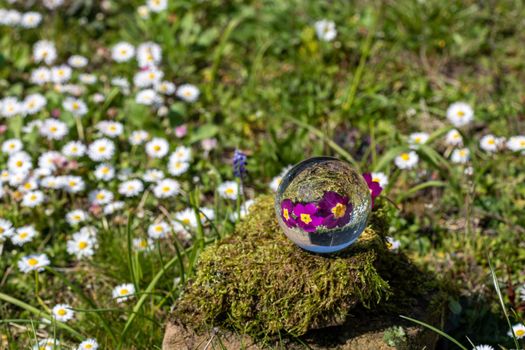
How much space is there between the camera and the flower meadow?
294 cm

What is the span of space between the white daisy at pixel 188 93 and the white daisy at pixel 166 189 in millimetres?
731

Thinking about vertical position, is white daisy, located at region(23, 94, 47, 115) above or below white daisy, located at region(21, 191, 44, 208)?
above

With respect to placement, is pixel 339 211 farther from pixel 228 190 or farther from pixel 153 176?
pixel 153 176

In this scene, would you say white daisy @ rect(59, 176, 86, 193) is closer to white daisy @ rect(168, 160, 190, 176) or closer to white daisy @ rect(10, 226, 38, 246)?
white daisy @ rect(10, 226, 38, 246)

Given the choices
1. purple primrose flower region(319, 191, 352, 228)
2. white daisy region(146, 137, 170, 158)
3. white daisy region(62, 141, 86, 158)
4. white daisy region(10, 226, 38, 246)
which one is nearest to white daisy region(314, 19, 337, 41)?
→ white daisy region(146, 137, 170, 158)

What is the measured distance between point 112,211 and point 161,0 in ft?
5.83

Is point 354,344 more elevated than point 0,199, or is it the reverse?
point 0,199

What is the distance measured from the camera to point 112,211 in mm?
3477

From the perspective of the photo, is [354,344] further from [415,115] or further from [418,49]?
[418,49]

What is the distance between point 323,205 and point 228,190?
3.84 feet

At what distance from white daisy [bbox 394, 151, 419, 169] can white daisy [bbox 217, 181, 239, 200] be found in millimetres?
799

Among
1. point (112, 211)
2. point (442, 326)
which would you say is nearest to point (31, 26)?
point (112, 211)

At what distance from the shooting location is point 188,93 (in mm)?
4195

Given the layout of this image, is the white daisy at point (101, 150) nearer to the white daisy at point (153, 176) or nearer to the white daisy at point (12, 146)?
the white daisy at point (153, 176)
